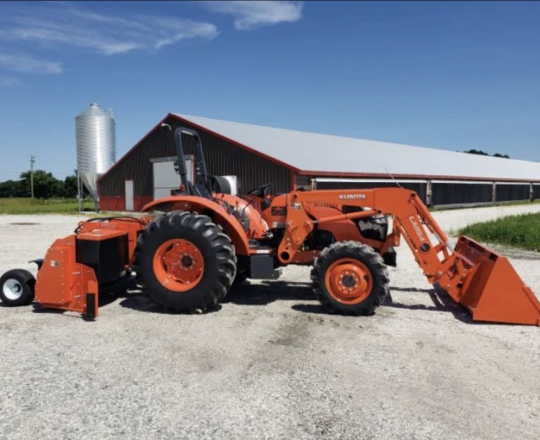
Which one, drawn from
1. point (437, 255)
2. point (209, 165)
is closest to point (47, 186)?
point (209, 165)

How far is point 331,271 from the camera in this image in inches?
222

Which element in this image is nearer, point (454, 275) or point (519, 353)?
point (519, 353)

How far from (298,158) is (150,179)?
9.41 metres

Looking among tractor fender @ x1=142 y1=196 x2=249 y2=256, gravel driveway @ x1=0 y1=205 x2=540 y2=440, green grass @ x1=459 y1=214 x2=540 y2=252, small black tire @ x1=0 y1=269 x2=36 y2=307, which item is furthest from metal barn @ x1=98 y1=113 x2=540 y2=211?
gravel driveway @ x1=0 y1=205 x2=540 y2=440

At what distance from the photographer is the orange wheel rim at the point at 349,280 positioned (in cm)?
556

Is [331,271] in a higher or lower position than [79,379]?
higher

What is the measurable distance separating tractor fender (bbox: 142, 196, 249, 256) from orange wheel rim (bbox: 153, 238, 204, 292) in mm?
541

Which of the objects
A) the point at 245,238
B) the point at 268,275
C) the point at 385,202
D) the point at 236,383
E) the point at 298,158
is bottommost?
the point at 236,383

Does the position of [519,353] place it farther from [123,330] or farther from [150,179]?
[150,179]

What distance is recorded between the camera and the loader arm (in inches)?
207

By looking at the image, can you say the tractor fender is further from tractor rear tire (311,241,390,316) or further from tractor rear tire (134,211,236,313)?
tractor rear tire (311,241,390,316)

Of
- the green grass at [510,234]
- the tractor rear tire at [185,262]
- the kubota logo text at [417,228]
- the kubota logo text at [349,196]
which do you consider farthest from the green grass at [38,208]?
the kubota logo text at [417,228]

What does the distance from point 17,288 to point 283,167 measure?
16.0 metres

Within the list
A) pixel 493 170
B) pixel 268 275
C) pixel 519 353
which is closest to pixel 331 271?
pixel 268 275
